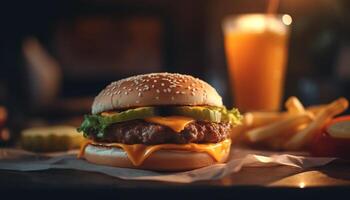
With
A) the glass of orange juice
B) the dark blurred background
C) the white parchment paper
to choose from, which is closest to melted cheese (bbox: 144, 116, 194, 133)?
the white parchment paper

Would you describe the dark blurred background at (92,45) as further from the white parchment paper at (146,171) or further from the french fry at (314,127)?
the white parchment paper at (146,171)

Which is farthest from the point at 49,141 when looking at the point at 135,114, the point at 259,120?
the point at 259,120

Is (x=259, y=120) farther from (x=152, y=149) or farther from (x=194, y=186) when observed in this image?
(x=194, y=186)

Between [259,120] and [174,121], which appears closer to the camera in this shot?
[174,121]

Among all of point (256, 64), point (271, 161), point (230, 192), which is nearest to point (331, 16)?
point (256, 64)

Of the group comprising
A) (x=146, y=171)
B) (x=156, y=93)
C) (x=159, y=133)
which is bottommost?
(x=146, y=171)
